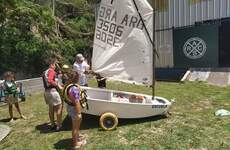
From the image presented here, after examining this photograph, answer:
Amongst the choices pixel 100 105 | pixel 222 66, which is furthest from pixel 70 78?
pixel 222 66

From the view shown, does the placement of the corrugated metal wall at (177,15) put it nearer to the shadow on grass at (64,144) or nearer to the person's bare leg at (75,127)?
the shadow on grass at (64,144)

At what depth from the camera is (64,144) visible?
1066cm

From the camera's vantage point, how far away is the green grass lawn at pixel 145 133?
10281 millimetres

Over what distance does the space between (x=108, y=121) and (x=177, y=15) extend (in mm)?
13548

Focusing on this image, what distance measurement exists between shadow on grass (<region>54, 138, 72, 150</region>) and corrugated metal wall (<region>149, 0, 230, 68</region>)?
1306 centimetres

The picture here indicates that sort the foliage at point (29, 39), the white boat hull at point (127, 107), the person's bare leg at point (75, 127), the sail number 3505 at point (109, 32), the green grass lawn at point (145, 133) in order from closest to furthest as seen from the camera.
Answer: the person's bare leg at point (75, 127) → the green grass lawn at point (145, 133) → the white boat hull at point (127, 107) → the sail number 3505 at point (109, 32) → the foliage at point (29, 39)

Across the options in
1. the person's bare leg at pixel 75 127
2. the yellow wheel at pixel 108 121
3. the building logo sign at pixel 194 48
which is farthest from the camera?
the building logo sign at pixel 194 48

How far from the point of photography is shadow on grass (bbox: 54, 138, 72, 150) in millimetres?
10479

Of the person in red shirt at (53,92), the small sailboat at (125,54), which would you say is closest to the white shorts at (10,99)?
the person in red shirt at (53,92)

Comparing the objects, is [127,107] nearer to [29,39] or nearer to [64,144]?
[64,144]

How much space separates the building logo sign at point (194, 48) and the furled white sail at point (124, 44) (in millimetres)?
10741

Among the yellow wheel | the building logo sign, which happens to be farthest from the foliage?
the yellow wheel

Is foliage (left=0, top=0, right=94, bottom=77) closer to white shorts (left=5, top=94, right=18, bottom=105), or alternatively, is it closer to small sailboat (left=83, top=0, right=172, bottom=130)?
white shorts (left=5, top=94, right=18, bottom=105)

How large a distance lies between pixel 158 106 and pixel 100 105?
1.63m
